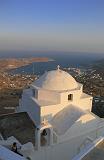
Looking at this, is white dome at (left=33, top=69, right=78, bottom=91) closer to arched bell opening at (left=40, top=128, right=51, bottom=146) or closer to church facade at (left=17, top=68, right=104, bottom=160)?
church facade at (left=17, top=68, right=104, bottom=160)

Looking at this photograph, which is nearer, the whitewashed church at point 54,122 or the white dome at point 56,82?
the whitewashed church at point 54,122

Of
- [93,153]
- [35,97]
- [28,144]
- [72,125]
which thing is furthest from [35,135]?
[93,153]

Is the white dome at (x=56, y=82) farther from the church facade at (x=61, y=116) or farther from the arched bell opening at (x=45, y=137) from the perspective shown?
the arched bell opening at (x=45, y=137)

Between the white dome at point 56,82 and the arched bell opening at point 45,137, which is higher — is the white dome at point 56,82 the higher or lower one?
the higher one

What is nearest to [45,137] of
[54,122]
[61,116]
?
[54,122]

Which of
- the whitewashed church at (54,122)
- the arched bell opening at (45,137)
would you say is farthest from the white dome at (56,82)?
the arched bell opening at (45,137)

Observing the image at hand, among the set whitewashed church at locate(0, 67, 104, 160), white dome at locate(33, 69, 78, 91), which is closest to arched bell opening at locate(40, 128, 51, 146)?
whitewashed church at locate(0, 67, 104, 160)

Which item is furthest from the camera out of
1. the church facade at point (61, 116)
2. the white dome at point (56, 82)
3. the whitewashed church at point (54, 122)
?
the white dome at point (56, 82)

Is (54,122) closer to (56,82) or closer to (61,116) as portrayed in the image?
(61,116)
